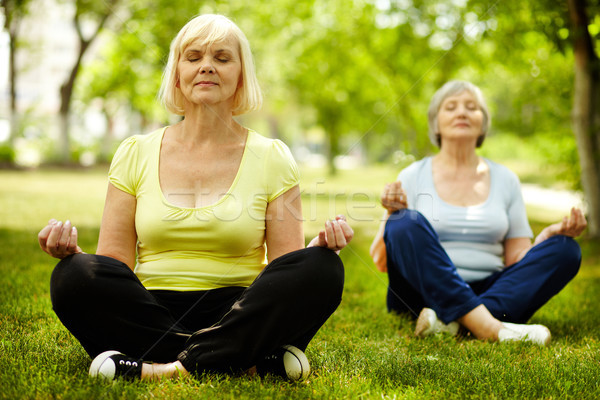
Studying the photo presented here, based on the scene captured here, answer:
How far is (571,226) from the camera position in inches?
127

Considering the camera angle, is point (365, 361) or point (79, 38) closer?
point (365, 361)

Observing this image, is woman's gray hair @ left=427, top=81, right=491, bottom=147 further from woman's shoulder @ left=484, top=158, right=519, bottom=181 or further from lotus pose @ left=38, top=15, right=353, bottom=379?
lotus pose @ left=38, top=15, right=353, bottom=379

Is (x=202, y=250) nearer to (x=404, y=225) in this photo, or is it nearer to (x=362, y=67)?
(x=404, y=225)

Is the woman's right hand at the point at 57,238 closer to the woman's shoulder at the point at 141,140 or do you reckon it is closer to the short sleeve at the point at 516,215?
the woman's shoulder at the point at 141,140

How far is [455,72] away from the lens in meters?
13.6

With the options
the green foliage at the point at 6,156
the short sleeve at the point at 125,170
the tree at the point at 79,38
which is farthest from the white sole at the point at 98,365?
the green foliage at the point at 6,156

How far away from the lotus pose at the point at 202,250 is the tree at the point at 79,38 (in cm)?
1747

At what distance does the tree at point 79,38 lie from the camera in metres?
20.0

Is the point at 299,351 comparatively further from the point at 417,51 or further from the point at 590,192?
the point at 417,51

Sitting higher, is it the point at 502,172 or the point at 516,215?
the point at 502,172

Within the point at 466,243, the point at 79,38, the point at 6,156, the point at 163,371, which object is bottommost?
the point at 6,156

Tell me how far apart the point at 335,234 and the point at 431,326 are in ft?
3.92

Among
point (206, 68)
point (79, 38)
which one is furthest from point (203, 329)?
point (79, 38)

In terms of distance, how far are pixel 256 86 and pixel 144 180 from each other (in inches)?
27.5
